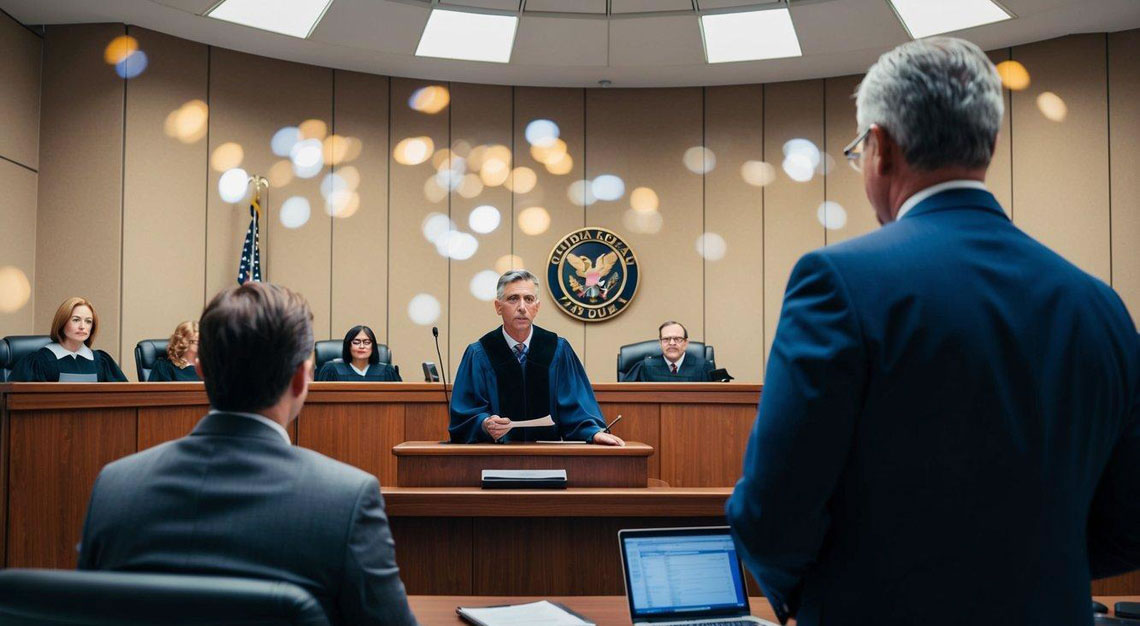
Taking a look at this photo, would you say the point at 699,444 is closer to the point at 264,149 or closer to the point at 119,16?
the point at 264,149

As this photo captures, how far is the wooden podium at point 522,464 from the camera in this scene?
10.4 ft

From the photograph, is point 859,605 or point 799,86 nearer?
point 859,605

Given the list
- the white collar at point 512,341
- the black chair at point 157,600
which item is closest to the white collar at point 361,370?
the white collar at point 512,341

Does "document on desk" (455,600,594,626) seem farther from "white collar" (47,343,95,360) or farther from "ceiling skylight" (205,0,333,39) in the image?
"ceiling skylight" (205,0,333,39)

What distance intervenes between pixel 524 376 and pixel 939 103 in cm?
398

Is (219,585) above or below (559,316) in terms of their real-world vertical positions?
below

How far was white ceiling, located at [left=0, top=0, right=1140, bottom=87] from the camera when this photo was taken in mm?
7539

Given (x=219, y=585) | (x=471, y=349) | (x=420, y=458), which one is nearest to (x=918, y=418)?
(x=219, y=585)

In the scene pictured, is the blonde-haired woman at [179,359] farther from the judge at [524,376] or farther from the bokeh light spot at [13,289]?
the judge at [524,376]

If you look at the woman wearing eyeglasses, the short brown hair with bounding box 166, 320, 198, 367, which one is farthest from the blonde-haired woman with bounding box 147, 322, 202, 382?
the woman wearing eyeglasses

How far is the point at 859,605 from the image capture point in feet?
3.79

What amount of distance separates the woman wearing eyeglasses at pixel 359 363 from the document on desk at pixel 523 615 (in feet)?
17.7

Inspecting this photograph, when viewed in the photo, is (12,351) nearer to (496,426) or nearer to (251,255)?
(251,255)

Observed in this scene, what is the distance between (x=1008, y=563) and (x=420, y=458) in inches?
92.8
